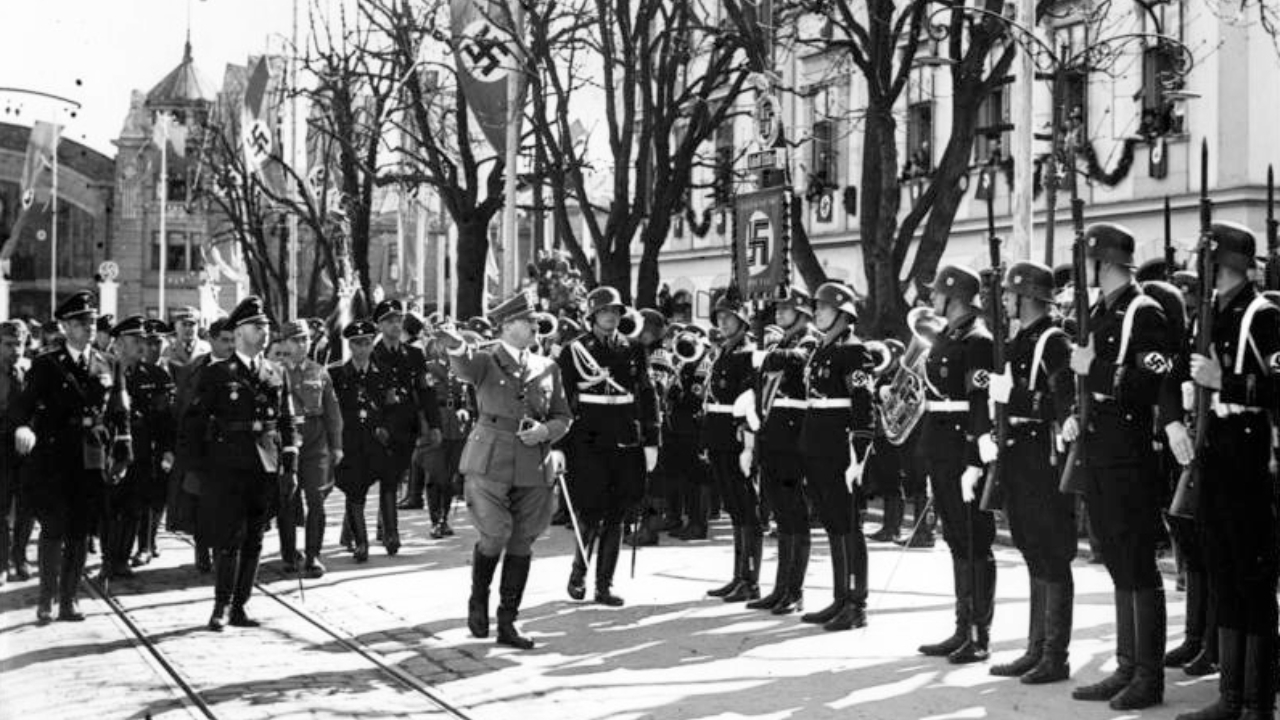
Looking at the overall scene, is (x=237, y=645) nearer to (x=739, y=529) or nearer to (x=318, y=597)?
(x=318, y=597)

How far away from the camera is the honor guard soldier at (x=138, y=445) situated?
1421 centimetres

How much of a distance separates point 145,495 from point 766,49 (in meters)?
9.15

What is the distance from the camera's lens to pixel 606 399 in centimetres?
1266

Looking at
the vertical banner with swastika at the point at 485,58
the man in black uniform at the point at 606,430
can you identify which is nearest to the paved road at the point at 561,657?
the man in black uniform at the point at 606,430

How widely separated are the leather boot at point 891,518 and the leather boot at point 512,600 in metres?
6.37

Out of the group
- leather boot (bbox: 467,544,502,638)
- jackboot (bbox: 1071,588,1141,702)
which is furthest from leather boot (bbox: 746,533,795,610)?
jackboot (bbox: 1071,588,1141,702)

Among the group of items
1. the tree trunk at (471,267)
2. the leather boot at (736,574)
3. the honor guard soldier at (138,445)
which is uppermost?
the tree trunk at (471,267)

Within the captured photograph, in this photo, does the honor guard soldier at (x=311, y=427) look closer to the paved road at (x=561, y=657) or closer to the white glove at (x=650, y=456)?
the paved road at (x=561, y=657)

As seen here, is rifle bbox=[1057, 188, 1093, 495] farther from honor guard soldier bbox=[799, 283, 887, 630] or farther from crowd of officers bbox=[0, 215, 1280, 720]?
honor guard soldier bbox=[799, 283, 887, 630]

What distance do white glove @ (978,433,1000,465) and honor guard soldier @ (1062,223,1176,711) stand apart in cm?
81

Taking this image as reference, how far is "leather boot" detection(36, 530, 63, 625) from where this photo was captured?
39.1 feet

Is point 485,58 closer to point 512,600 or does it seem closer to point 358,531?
point 358,531

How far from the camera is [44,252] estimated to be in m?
89.1

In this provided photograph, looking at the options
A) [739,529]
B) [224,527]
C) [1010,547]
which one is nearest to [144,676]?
[224,527]
